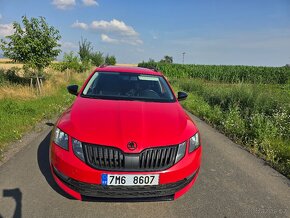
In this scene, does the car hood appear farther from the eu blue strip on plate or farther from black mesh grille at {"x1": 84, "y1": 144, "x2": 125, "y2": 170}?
the eu blue strip on plate

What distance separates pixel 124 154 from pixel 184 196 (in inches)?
45.3

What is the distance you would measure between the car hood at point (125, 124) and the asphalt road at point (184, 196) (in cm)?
80

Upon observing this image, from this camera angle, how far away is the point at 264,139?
594 cm

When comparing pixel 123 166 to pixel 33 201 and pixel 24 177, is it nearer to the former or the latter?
pixel 33 201

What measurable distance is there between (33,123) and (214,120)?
4.97 metres

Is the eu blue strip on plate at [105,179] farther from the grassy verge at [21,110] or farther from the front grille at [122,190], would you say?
the grassy verge at [21,110]

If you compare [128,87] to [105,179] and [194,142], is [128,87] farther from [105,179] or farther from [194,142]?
[105,179]

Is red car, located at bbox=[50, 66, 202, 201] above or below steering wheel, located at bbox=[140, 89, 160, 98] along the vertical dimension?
below

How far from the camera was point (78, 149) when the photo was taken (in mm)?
2994

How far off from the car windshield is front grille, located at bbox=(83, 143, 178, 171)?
57.9 inches

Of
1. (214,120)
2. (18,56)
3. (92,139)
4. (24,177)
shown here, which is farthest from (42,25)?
(92,139)

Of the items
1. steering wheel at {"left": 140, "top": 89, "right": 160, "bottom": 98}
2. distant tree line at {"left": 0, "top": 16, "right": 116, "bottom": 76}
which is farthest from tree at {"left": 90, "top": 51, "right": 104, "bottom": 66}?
steering wheel at {"left": 140, "top": 89, "right": 160, "bottom": 98}

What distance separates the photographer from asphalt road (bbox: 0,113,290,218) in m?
3.11

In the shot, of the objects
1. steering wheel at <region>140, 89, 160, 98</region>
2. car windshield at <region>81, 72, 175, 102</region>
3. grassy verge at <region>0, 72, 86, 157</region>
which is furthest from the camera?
grassy verge at <region>0, 72, 86, 157</region>
